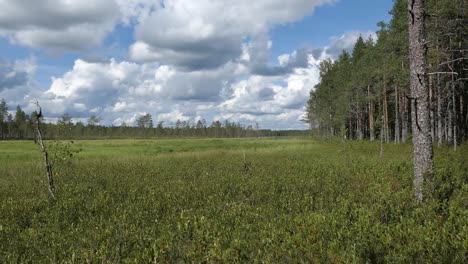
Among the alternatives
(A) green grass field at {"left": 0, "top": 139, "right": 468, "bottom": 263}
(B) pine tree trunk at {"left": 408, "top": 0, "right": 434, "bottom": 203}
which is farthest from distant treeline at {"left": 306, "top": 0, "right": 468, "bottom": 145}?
(A) green grass field at {"left": 0, "top": 139, "right": 468, "bottom": 263}

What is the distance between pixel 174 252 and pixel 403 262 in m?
3.53

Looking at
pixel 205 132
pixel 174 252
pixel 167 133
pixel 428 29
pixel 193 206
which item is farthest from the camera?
pixel 205 132

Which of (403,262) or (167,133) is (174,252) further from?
(167,133)

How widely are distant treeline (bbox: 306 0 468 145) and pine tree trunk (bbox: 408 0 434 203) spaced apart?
0.85ft

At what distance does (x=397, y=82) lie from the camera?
34500 mm

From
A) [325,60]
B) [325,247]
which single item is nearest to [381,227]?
[325,247]

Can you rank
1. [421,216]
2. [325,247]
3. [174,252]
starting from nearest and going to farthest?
[325,247] → [174,252] → [421,216]

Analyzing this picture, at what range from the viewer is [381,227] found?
563cm

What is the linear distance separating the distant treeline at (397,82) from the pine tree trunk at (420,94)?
0.26 m

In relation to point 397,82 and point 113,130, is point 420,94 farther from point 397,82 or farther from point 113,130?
point 113,130

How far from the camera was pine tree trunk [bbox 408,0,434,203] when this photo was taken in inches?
324

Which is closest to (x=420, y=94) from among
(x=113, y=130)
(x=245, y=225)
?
(x=245, y=225)

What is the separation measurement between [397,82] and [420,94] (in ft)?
94.6

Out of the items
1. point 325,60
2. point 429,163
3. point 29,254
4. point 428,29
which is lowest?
point 29,254
